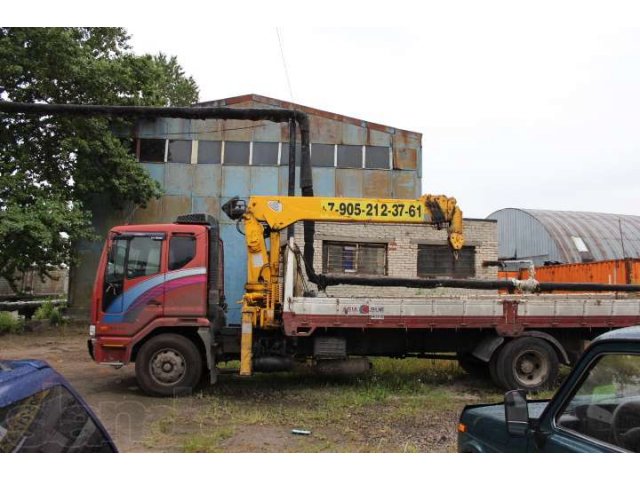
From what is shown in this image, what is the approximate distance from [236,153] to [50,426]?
1566cm

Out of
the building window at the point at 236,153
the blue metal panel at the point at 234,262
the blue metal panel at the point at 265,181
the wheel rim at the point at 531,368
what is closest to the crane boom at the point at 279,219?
the wheel rim at the point at 531,368

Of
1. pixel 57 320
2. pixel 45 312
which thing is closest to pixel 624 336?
pixel 57 320

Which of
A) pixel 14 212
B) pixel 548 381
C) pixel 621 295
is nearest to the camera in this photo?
pixel 548 381

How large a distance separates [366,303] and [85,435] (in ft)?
19.7

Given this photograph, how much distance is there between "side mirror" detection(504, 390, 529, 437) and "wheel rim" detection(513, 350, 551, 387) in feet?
19.9

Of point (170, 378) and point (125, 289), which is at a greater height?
point (125, 289)

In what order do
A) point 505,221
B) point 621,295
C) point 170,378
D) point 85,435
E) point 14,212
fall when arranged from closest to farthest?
point 85,435
point 170,378
point 621,295
point 14,212
point 505,221

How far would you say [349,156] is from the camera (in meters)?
17.6

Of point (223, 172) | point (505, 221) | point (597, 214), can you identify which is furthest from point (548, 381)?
point (597, 214)

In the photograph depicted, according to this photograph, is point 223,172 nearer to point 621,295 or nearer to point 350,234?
point 350,234

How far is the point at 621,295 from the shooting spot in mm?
10039

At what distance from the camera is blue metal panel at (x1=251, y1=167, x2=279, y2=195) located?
17297 mm

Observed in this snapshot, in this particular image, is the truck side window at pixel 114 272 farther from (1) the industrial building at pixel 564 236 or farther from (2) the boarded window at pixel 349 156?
(1) the industrial building at pixel 564 236

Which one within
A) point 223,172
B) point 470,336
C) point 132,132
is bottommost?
point 470,336
